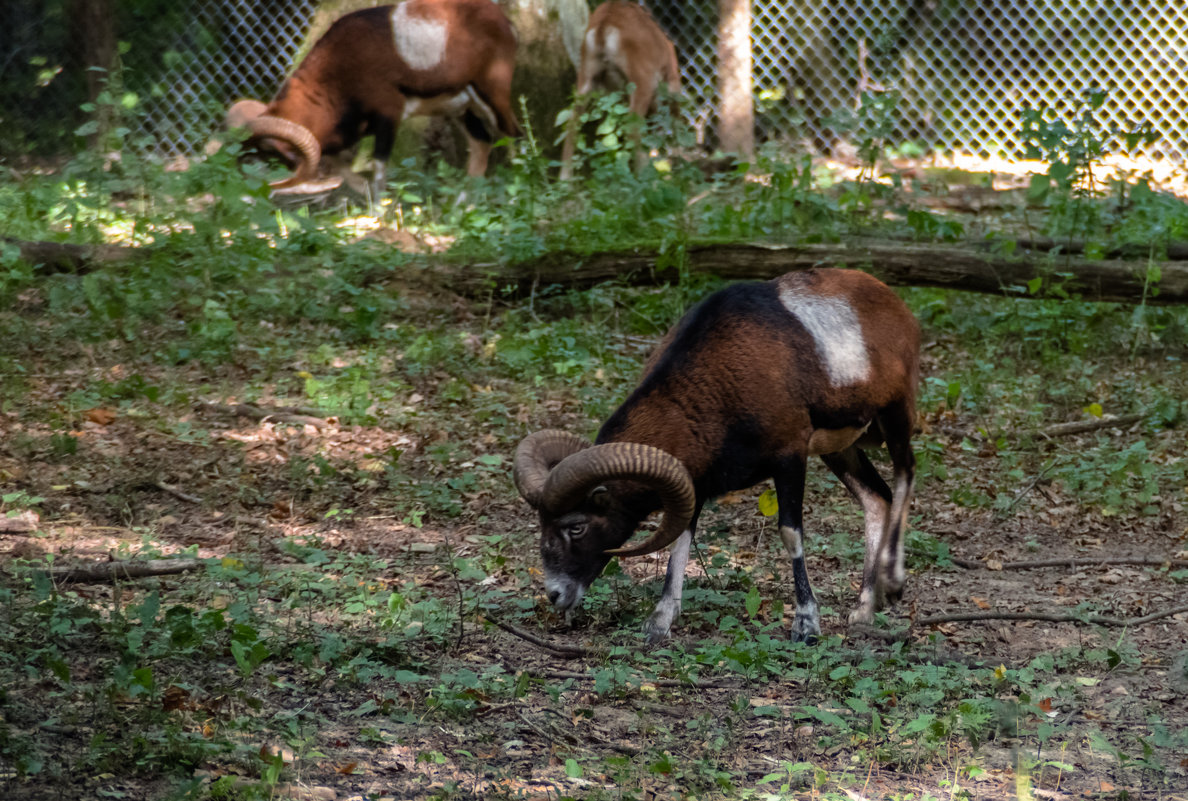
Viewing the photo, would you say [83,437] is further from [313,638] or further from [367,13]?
[367,13]

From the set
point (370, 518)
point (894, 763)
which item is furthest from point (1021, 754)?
point (370, 518)

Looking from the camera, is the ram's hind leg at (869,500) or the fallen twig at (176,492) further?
the fallen twig at (176,492)

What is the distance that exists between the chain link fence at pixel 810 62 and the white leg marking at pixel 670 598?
35.7ft

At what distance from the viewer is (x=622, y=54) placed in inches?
575

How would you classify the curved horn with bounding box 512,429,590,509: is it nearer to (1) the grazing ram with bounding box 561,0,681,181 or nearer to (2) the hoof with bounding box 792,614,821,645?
(2) the hoof with bounding box 792,614,821,645

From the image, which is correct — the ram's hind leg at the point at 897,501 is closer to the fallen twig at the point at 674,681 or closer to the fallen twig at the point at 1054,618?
the fallen twig at the point at 1054,618

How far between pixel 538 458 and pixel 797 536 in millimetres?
1247

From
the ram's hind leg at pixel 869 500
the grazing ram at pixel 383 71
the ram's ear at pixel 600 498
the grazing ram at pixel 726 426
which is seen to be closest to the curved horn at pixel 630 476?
the grazing ram at pixel 726 426

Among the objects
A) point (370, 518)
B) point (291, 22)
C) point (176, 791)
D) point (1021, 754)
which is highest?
point (291, 22)

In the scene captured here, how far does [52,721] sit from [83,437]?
4008 mm

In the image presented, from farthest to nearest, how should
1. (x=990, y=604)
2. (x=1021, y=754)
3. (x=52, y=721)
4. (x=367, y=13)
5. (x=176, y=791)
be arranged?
(x=367, y=13), (x=990, y=604), (x=1021, y=754), (x=52, y=721), (x=176, y=791)

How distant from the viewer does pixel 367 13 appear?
13.9 metres

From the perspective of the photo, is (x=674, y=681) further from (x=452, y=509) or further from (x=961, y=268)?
(x=961, y=268)

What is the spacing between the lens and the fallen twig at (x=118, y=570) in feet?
18.3
